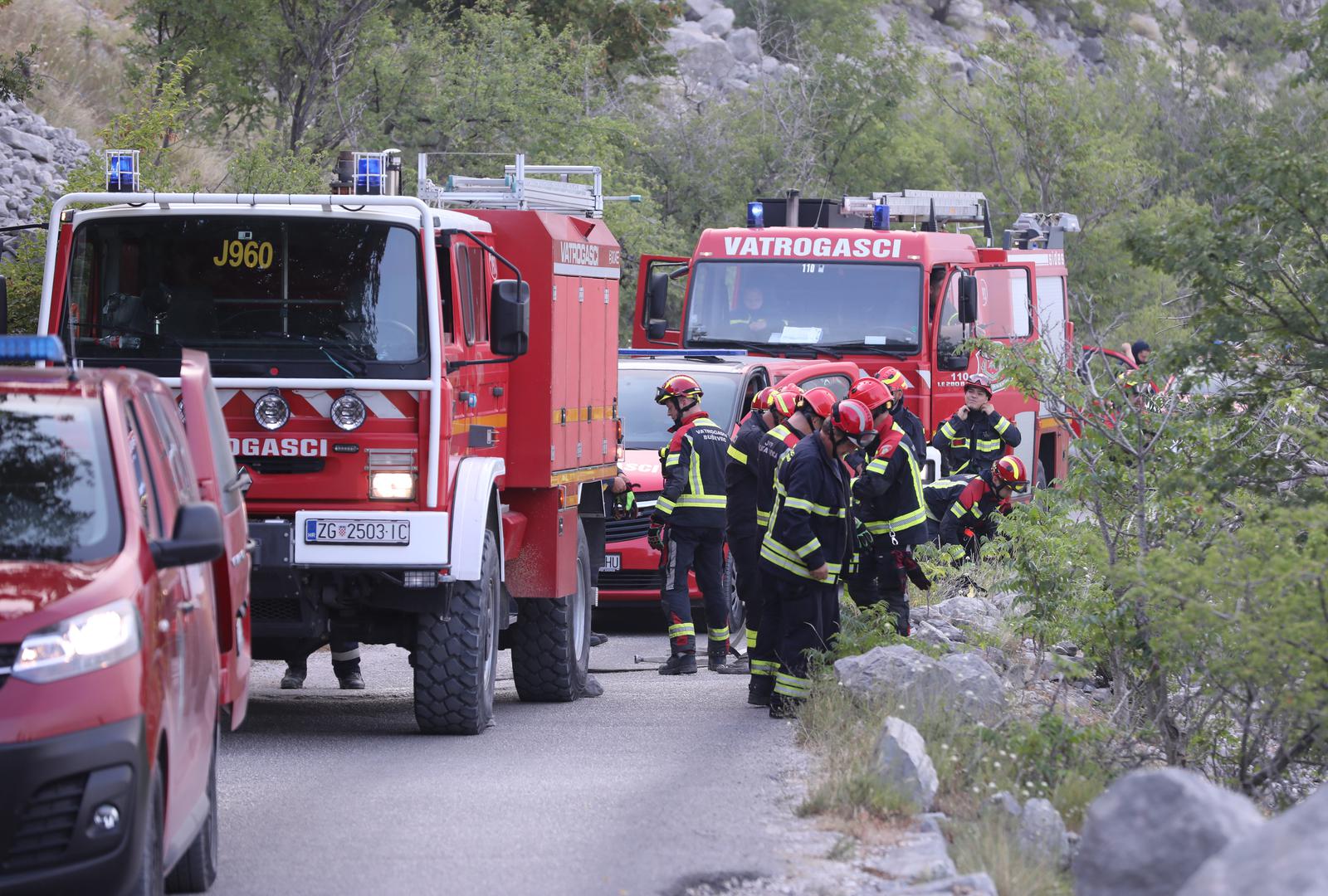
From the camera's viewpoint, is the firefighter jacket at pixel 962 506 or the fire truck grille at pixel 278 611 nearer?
the fire truck grille at pixel 278 611

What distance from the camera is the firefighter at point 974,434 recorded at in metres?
15.9

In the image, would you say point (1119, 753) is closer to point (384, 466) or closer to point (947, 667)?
point (947, 667)

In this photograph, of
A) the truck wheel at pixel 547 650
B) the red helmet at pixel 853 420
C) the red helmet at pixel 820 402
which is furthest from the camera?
the truck wheel at pixel 547 650

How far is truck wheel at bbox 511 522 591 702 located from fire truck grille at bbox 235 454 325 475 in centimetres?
250

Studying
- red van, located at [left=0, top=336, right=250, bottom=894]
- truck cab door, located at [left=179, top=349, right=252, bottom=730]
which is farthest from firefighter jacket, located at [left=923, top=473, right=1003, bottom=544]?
red van, located at [left=0, top=336, right=250, bottom=894]

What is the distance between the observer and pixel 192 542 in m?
5.23

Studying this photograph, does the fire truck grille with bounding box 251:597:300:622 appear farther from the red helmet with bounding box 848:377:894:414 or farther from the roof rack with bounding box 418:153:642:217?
the red helmet with bounding box 848:377:894:414

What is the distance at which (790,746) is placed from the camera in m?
9.16

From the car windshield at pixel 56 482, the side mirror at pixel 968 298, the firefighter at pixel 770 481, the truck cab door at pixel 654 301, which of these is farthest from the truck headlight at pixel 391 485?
the side mirror at pixel 968 298

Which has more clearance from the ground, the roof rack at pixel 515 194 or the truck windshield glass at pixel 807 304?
the roof rack at pixel 515 194

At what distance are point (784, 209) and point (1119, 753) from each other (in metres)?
11.5

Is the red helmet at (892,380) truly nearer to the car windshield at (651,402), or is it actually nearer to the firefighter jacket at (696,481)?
the car windshield at (651,402)

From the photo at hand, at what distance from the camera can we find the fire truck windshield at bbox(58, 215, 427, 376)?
9.18m

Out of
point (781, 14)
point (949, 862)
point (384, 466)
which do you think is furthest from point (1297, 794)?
point (781, 14)
